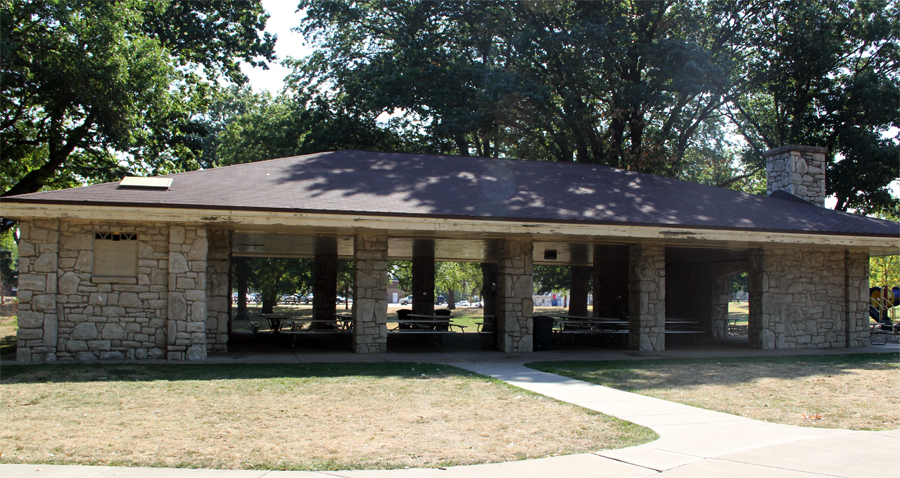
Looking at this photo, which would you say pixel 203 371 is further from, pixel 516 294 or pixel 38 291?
pixel 516 294

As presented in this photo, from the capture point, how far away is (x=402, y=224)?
12.9 meters

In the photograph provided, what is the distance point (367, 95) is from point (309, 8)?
556 centimetres

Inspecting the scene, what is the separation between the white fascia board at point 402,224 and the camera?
1191cm

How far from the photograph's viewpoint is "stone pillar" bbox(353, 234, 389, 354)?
46.7 ft

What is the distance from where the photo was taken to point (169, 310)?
12.8 metres

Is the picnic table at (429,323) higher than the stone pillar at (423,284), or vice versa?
the stone pillar at (423,284)

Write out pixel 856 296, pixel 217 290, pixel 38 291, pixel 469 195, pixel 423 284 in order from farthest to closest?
pixel 423 284 → pixel 856 296 → pixel 469 195 → pixel 217 290 → pixel 38 291

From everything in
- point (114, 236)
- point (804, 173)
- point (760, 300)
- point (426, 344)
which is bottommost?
point (426, 344)

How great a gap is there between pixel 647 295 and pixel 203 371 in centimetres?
1002

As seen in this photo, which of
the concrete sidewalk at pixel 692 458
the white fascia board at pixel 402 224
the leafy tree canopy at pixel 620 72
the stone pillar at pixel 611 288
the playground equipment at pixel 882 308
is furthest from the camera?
the leafy tree canopy at pixel 620 72

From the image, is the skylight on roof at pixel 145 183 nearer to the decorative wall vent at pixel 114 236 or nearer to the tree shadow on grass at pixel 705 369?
the decorative wall vent at pixel 114 236

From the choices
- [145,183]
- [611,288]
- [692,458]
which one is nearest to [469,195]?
[145,183]

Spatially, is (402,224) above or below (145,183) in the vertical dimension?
below

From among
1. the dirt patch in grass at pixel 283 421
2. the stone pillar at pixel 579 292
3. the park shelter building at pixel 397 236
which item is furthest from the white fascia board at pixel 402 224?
the stone pillar at pixel 579 292
